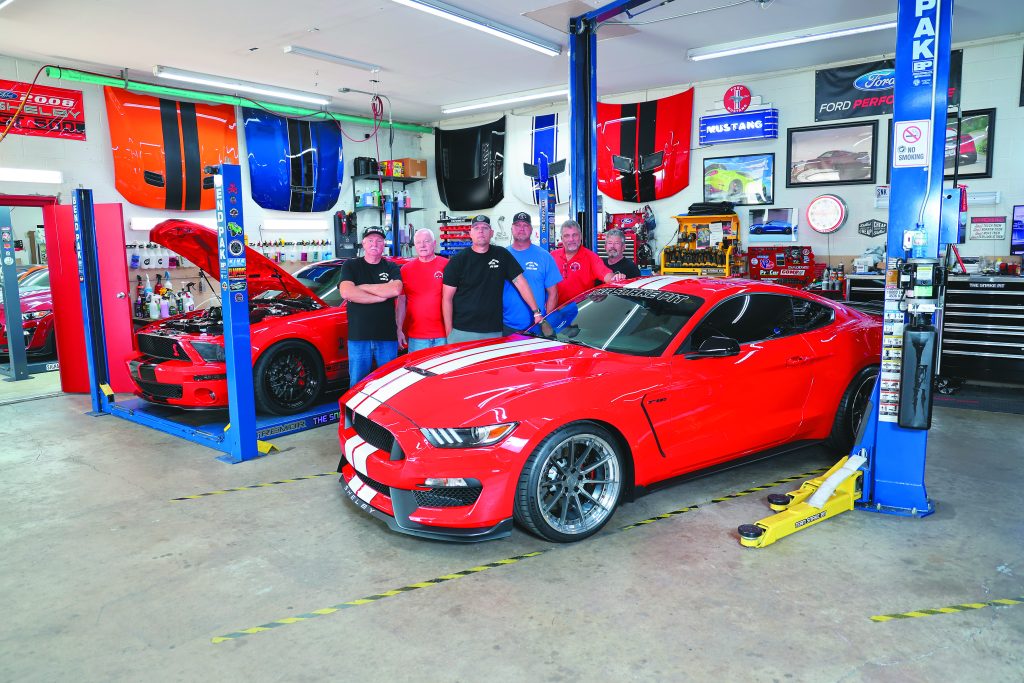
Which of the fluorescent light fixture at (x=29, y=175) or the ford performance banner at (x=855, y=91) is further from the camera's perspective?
the ford performance banner at (x=855, y=91)

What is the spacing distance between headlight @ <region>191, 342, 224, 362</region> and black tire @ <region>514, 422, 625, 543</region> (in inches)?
126

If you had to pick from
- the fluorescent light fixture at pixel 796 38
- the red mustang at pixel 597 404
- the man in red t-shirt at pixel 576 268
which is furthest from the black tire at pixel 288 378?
the fluorescent light fixture at pixel 796 38

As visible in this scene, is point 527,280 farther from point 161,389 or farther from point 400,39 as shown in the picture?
point 400,39

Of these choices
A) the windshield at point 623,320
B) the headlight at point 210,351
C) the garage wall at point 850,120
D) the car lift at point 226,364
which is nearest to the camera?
the windshield at point 623,320

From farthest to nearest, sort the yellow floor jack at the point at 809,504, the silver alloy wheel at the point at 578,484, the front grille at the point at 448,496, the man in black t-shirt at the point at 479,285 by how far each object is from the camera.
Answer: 1. the man in black t-shirt at the point at 479,285
2. the yellow floor jack at the point at 809,504
3. the silver alloy wheel at the point at 578,484
4. the front grille at the point at 448,496

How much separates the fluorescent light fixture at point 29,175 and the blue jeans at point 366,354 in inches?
228

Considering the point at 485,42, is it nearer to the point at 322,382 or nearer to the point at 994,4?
the point at 322,382

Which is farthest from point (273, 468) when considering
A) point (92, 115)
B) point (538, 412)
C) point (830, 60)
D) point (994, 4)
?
point (830, 60)

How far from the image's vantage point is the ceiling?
21.0 feet

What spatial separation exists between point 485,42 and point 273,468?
532 cm

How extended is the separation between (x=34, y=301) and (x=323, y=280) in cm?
453

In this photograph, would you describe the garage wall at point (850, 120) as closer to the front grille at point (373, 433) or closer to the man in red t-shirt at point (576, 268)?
the man in red t-shirt at point (576, 268)

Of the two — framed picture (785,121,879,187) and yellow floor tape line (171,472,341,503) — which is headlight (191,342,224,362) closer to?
yellow floor tape line (171,472,341,503)

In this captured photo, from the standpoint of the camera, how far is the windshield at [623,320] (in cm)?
367
